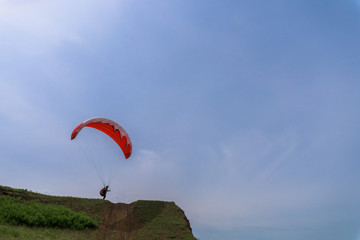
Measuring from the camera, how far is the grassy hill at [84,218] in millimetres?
21078

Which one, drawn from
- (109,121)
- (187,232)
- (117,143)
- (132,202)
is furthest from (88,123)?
(187,232)

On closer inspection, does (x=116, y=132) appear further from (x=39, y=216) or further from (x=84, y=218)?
(x=39, y=216)

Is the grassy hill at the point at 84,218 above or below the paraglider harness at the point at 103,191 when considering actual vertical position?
below

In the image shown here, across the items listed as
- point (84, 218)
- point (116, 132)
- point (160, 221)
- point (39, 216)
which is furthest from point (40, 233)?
point (116, 132)

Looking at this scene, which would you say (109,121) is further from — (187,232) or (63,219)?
(187,232)

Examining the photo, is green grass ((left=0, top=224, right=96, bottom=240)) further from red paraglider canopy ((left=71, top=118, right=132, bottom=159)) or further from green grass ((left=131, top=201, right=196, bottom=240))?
red paraglider canopy ((left=71, top=118, right=132, bottom=159))

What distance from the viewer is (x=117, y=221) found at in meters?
24.7

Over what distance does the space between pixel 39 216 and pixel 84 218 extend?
349 cm

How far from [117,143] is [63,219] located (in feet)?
27.7

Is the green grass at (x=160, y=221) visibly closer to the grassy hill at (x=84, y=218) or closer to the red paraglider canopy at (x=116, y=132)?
the grassy hill at (x=84, y=218)

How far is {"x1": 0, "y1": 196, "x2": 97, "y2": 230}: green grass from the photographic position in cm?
2170

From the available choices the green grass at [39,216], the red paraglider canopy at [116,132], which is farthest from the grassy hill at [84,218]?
the red paraglider canopy at [116,132]

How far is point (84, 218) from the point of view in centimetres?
2347

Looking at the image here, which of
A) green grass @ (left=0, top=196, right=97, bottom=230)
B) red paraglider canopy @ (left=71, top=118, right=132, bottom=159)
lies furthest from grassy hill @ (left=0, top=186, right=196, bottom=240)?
red paraglider canopy @ (left=71, top=118, right=132, bottom=159)
